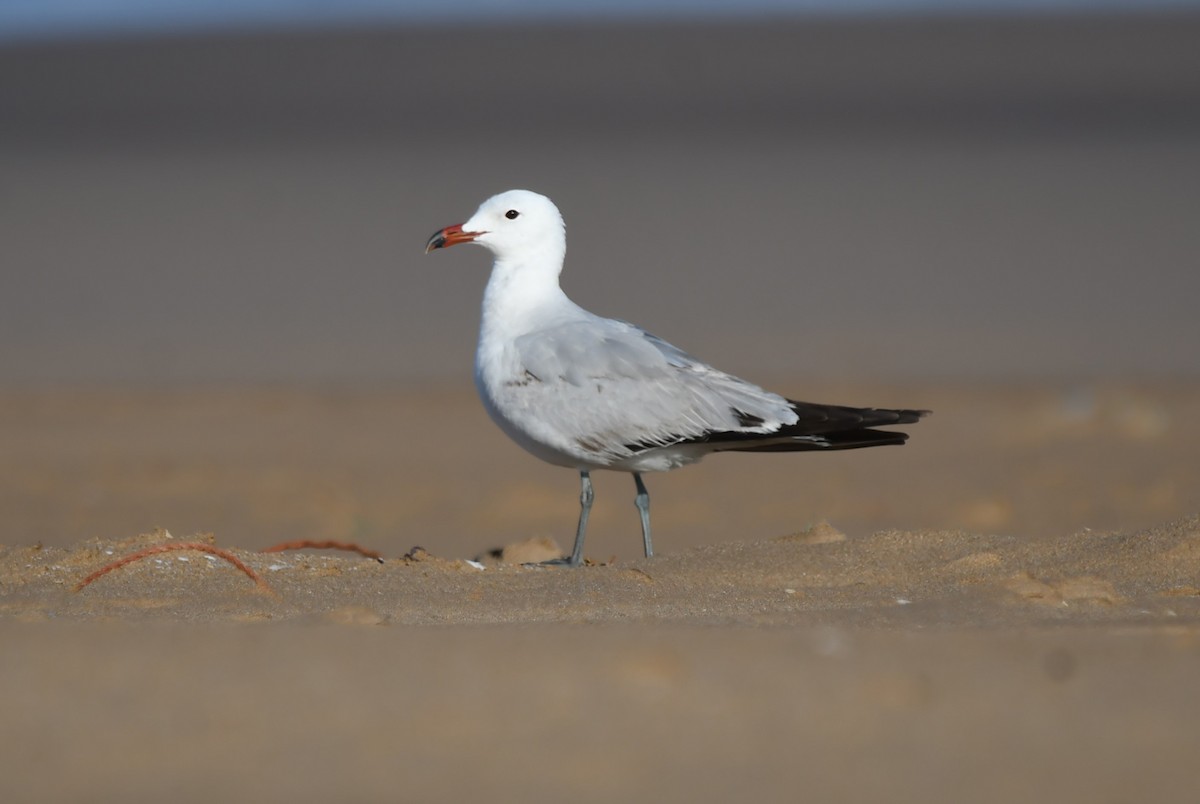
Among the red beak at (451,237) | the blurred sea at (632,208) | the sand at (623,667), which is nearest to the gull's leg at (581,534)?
the sand at (623,667)

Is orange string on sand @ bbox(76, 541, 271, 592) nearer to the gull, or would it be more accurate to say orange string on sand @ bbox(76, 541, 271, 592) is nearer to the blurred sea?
the gull

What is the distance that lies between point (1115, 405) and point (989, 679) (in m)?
9.29

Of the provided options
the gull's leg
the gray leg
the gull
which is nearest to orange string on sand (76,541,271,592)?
the gull's leg

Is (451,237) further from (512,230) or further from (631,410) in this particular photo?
(631,410)

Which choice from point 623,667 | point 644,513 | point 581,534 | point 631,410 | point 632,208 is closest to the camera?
point 623,667

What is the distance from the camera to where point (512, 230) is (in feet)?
25.7

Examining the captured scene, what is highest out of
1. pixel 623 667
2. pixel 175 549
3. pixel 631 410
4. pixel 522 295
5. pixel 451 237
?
pixel 451 237

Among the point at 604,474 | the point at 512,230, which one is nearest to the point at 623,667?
the point at 512,230

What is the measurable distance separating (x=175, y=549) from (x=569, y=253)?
542 inches

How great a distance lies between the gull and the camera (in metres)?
6.93

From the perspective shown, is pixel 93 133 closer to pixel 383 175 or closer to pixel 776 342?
pixel 383 175

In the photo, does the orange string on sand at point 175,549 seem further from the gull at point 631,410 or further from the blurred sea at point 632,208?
the blurred sea at point 632,208

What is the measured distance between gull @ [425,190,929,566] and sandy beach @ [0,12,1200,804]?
45 cm

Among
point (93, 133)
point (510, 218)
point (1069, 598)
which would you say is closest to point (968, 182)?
point (93, 133)
